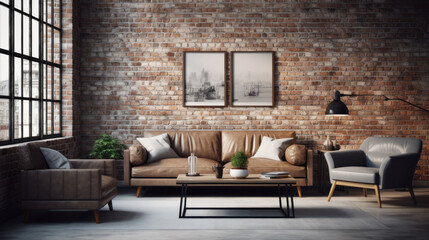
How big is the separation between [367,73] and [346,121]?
87 cm

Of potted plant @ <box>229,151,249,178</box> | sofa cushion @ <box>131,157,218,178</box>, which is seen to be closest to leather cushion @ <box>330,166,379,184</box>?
potted plant @ <box>229,151,249,178</box>

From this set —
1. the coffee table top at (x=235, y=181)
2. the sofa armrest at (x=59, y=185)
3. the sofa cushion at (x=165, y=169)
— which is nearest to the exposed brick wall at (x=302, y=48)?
the sofa cushion at (x=165, y=169)

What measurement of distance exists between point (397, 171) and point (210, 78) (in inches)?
126

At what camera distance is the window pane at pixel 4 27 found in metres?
4.57

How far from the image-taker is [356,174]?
517 centimetres

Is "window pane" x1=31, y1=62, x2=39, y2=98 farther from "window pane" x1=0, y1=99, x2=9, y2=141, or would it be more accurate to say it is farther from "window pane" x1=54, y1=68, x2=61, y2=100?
"window pane" x1=0, y1=99, x2=9, y2=141

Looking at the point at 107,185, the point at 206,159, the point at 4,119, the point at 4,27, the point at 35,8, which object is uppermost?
the point at 35,8

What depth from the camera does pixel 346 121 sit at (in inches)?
266

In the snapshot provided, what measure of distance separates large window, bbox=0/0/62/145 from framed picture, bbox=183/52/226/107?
2.02 metres

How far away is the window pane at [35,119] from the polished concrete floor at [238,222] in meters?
1.25

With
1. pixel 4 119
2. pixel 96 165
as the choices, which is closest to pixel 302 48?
pixel 96 165

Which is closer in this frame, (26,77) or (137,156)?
(26,77)

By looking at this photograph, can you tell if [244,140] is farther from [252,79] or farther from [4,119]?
[4,119]

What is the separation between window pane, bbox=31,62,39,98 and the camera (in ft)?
17.8
